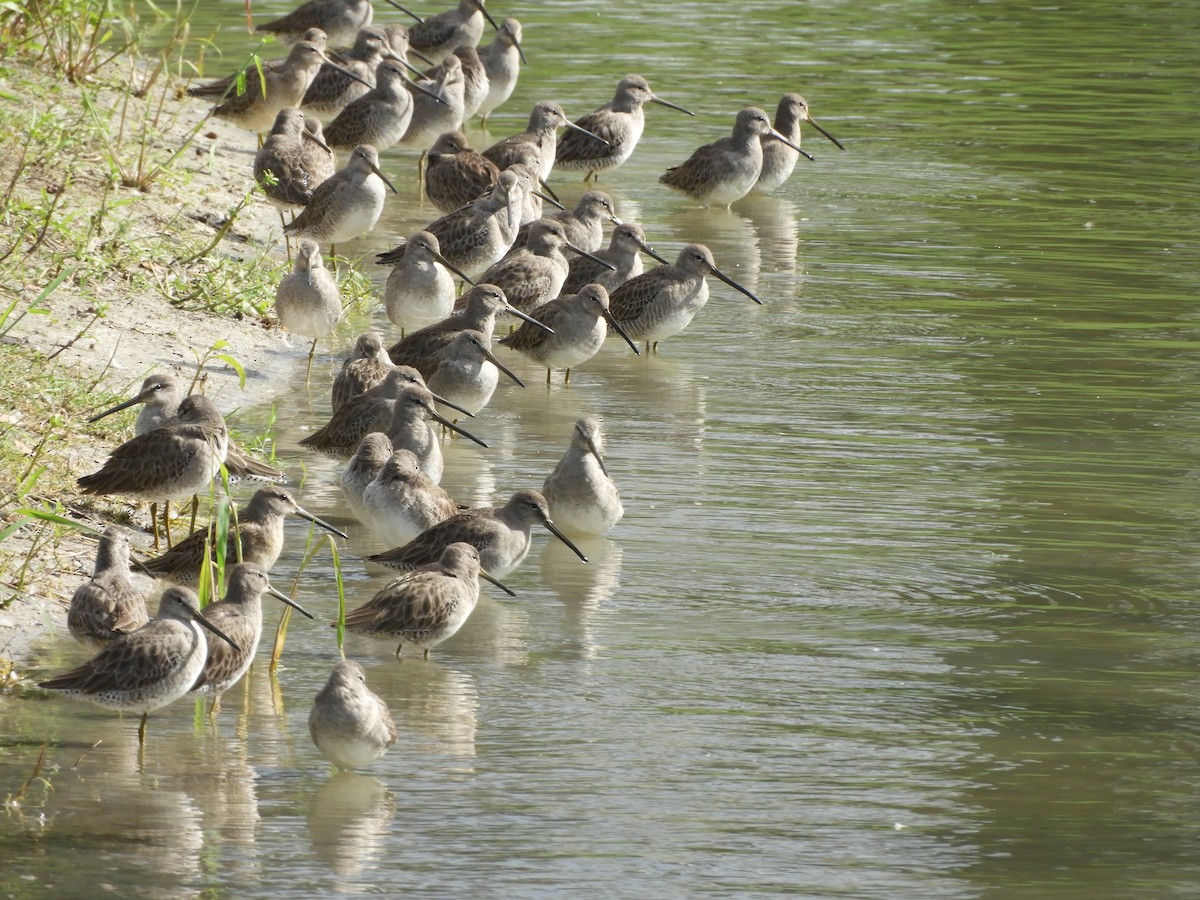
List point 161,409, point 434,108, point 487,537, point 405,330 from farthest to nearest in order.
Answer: point 434,108 → point 405,330 → point 161,409 → point 487,537

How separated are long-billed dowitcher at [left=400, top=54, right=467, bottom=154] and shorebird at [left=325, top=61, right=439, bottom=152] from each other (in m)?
0.56

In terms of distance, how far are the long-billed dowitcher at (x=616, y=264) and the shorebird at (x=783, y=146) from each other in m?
3.37

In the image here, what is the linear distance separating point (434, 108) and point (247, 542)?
8653 mm

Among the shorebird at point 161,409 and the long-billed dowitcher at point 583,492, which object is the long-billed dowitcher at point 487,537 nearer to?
the long-billed dowitcher at point 583,492

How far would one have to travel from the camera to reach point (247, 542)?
747 centimetres

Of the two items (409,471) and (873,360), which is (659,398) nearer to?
(873,360)

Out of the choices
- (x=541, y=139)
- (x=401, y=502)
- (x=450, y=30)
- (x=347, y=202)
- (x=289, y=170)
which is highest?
(x=450, y=30)

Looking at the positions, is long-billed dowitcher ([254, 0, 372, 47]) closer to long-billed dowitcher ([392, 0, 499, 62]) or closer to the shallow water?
long-billed dowitcher ([392, 0, 499, 62])

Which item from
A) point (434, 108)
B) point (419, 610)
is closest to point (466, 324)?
point (419, 610)

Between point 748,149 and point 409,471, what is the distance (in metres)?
7.64

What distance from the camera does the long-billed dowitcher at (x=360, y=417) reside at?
9.00 metres

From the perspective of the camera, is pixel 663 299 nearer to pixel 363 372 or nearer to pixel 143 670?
pixel 363 372

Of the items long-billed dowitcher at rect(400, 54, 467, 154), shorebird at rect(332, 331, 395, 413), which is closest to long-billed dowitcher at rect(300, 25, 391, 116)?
long-billed dowitcher at rect(400, 54, 467, 154)

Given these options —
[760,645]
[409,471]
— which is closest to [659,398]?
[409,471]
